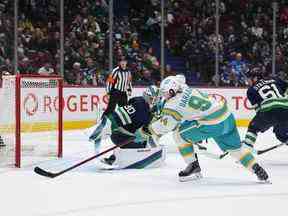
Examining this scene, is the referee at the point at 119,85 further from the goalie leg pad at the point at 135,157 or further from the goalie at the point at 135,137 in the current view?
the goalie leg pad at the point at 135,157

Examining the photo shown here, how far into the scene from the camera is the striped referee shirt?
809cm

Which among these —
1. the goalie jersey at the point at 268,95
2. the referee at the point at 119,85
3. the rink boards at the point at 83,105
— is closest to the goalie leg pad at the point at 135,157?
the goalie jersey at the point at 268,95

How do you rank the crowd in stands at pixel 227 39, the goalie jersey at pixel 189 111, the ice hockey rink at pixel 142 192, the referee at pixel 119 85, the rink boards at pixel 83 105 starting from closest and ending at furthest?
the ice hockey rink at pixel 142 192 → the goalie jersey at pixel 189 111 → the rink boards at pixel 83 105 → the referee at pixel 119 85 → the crowd in stands at pixel 227 39

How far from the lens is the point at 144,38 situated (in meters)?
12.0

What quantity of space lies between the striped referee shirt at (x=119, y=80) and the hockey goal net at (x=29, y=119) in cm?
70

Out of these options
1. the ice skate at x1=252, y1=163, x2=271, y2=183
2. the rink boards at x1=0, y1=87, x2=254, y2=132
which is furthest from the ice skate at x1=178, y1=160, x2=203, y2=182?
the rink boards at x1=0, y1=87, x2=254, y2=132

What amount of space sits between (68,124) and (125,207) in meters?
6.82

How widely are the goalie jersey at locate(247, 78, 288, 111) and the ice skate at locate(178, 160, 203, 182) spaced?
116 centimetres

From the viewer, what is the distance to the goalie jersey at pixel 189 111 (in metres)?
5.06

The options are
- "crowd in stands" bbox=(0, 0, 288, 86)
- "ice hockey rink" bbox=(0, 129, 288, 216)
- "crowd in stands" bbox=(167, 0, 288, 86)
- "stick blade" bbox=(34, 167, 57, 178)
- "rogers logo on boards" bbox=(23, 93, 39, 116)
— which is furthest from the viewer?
"crowd in stands" bbox=(167, 0, 288, 86)

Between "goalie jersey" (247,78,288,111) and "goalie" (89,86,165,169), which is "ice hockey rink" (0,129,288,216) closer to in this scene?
"goalie" (89,86,165,169)

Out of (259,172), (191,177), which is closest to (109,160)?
(191,177)

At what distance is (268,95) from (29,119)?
240 cm

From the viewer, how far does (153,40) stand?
1188 cm
